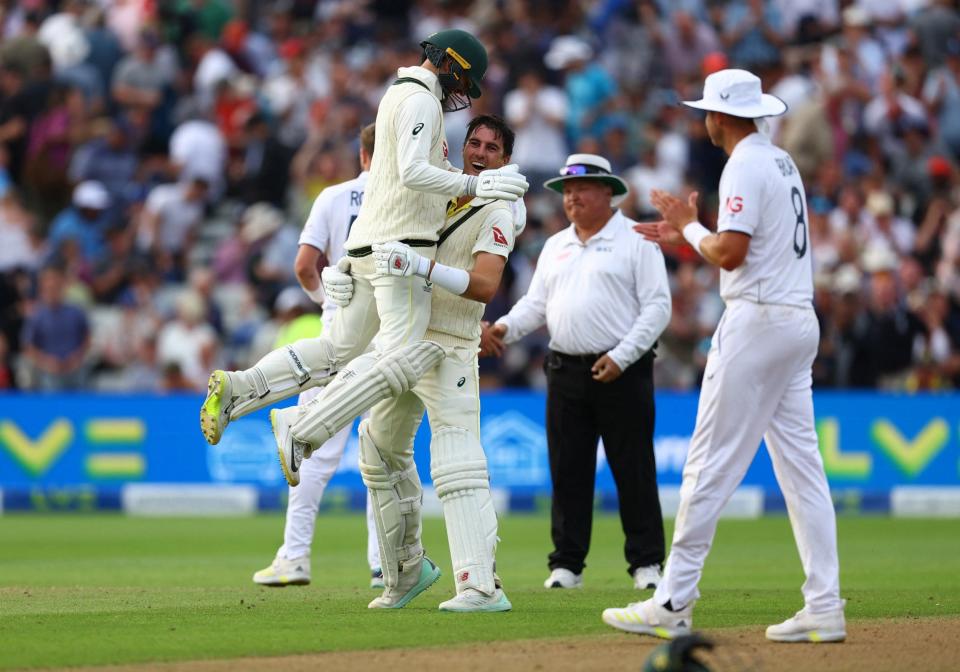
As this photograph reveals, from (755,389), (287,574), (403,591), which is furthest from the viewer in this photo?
(287,574)

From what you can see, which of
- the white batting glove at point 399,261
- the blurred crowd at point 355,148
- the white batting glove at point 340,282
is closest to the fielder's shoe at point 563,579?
the white batting glove at point 340,282

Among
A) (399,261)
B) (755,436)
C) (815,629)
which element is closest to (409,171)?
(399,261)

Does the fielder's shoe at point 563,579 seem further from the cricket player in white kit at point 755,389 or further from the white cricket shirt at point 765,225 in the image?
the white cricket shirt at point 765,225

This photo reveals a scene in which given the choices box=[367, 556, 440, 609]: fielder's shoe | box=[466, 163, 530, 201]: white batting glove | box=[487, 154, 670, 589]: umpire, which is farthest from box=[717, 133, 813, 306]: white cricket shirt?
box=[487, 154, 670, 589]: umpire

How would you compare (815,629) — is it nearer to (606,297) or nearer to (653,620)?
(653,620)

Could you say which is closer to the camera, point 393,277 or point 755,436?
point 755,436

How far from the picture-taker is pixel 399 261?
323 inches

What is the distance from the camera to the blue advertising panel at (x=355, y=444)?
17938 mm

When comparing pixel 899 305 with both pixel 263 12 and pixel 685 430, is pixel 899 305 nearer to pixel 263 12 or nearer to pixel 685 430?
pixel 685 430

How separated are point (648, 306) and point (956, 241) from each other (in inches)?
406

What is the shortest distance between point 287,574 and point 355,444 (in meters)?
7.73

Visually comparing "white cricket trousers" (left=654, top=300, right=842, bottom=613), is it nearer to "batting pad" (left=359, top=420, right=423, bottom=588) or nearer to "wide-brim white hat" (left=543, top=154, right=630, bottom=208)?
"batting pad" (left=359, top=420, right=423, bottom=588)

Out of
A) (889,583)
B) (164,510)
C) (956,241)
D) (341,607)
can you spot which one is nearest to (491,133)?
(341,607)

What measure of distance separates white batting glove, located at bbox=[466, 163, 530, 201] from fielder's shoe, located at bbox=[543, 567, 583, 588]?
3.22 meters
